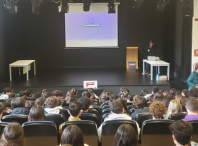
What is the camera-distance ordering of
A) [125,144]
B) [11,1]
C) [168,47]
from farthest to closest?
[168,47]
[11,1]
[125,144]

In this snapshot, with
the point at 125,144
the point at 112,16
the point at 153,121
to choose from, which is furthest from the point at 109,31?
the point at 125,144

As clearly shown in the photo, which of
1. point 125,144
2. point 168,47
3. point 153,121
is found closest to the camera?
point 125,144

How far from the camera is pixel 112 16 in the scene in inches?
495

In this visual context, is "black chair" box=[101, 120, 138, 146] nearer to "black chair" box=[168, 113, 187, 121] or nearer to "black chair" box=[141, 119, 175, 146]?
"black chair" box=[141, 119, 175, 146]

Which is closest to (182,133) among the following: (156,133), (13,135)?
(156,133)

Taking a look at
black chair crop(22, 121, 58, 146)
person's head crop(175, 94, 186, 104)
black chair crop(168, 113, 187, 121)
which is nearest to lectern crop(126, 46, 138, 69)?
person's head crop(175, 94, 186, 104)

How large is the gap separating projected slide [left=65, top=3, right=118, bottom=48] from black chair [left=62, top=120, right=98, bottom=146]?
1006 centimetres

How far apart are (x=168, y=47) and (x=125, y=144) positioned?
10.9m

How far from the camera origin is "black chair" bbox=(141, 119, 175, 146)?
9.26 feet

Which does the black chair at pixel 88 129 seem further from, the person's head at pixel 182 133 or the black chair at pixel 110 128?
the person's head at pixel 182 133

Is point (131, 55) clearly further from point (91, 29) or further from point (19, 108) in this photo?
point (19, 108)

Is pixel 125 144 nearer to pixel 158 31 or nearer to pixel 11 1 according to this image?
pixel 11 1

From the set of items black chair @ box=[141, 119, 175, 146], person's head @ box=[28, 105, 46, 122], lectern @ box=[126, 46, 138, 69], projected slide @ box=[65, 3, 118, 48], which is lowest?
black chair @ box=[141, 119, 175, 146]

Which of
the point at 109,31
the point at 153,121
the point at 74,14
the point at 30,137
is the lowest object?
the point at 30,137
